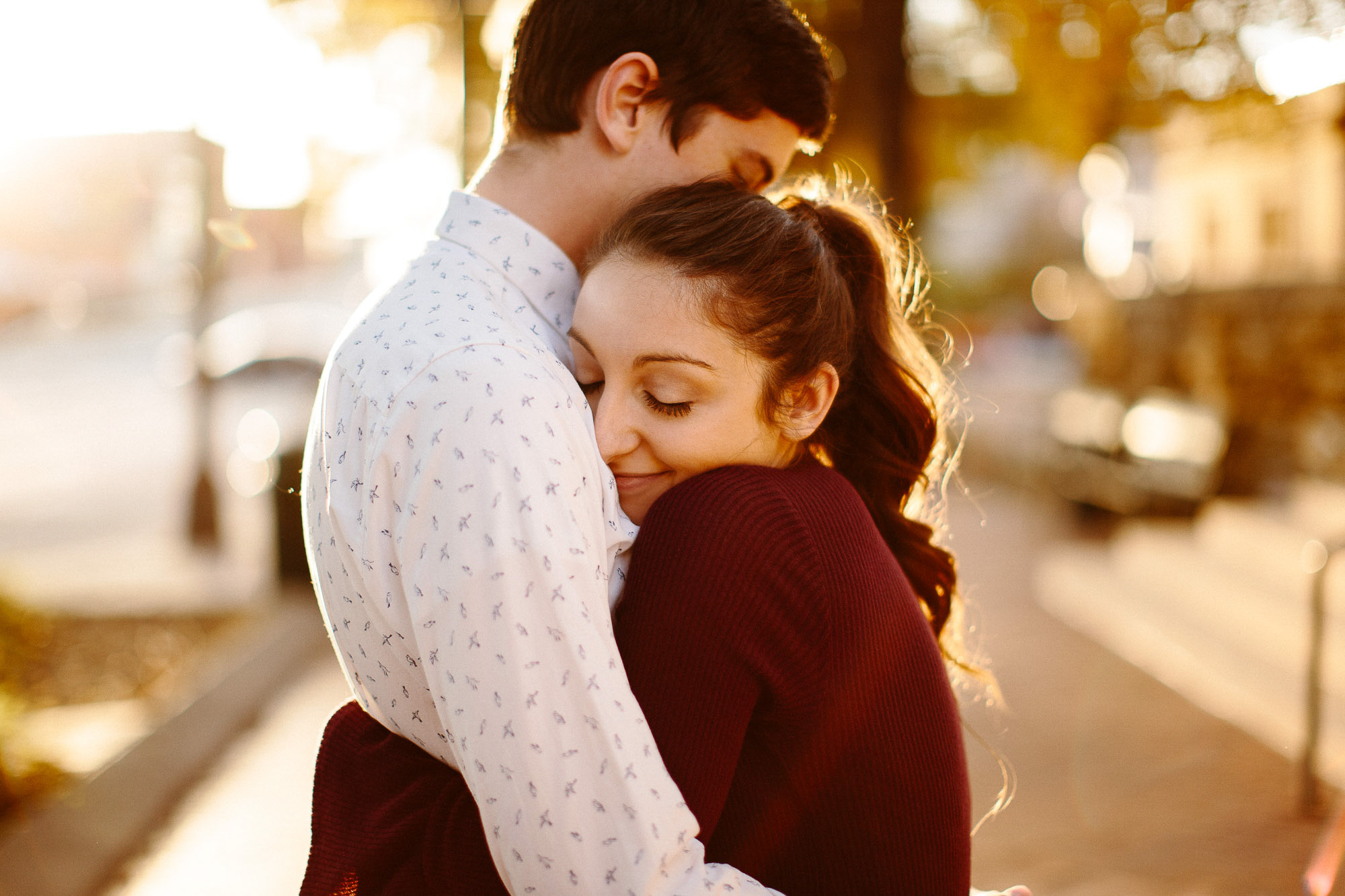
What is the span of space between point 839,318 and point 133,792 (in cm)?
409

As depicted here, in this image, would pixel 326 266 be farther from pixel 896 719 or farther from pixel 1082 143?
pixel 896 719

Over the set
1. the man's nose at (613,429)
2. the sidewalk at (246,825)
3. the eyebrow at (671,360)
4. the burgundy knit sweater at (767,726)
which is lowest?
the sidewalk at (246,825)

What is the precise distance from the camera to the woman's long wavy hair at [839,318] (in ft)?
5.46

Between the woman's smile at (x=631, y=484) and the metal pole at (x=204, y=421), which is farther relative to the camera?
the metal pole at (x=204, y=421)

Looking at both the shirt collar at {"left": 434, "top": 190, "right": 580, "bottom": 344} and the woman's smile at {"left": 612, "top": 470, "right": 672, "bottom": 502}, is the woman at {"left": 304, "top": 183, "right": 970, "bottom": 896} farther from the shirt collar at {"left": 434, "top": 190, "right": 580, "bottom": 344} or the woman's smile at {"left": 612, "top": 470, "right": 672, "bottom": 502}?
the shirt collar at {"left": 434, "top": 190, "right": 580, "bottom": 344}

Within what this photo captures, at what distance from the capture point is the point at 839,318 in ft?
6.10

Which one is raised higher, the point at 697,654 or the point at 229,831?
the point at 697,654

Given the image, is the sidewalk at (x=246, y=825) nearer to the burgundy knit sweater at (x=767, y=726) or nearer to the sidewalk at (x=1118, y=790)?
the burgundy knit sweater at (x=767, y=726)

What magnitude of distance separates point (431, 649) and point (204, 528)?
30.2 ft

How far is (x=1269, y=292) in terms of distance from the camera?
11.7 metres

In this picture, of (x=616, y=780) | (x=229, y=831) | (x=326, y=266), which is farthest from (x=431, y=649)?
(x=326, y=266)

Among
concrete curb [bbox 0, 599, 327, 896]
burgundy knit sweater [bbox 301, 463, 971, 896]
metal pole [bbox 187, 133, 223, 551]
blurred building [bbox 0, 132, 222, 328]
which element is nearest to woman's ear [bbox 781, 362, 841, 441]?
burgundy knit sweater [bbox 301, 463, 971, 896]

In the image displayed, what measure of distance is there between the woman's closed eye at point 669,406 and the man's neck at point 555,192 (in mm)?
408

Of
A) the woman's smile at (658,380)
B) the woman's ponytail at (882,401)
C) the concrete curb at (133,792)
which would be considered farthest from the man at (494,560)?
the concrete curb at (133,792)
